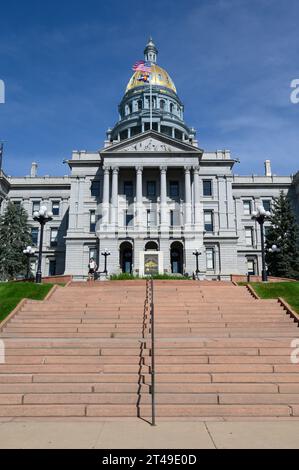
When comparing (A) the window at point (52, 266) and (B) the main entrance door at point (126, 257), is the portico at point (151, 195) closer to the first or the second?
(B) the main entrance door at point (126, 257)

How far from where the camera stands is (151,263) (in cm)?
4247

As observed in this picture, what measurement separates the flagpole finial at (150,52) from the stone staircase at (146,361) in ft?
267

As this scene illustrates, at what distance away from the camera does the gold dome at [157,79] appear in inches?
3118

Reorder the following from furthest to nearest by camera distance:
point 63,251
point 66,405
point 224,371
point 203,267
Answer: point 63,251 < point 203,267 < point 224,371 < point 66,405

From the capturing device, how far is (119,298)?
20094 millimetres

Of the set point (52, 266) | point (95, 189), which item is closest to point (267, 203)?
point (95, 189)

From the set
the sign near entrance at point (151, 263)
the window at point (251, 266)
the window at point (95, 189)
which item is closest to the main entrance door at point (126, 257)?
the window at point (95, 189)

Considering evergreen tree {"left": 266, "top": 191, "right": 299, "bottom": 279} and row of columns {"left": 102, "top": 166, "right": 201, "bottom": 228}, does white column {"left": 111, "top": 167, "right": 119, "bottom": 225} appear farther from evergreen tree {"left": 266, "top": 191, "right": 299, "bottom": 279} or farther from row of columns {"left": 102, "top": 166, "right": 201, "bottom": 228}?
evergreen tree {"left": 266, "top": 191, "right": 299, "bottom": 279}

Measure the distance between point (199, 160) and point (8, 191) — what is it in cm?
3111

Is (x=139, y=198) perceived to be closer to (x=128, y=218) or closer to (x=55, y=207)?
(x=128, y=218)

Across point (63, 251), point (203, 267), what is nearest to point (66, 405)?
point (203, 267)

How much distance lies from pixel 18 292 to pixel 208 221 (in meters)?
37.6

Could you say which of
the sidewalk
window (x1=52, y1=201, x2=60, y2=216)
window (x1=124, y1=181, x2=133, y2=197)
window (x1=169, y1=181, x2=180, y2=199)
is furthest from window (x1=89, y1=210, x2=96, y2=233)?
the sidewalk

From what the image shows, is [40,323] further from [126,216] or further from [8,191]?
[8,191]
